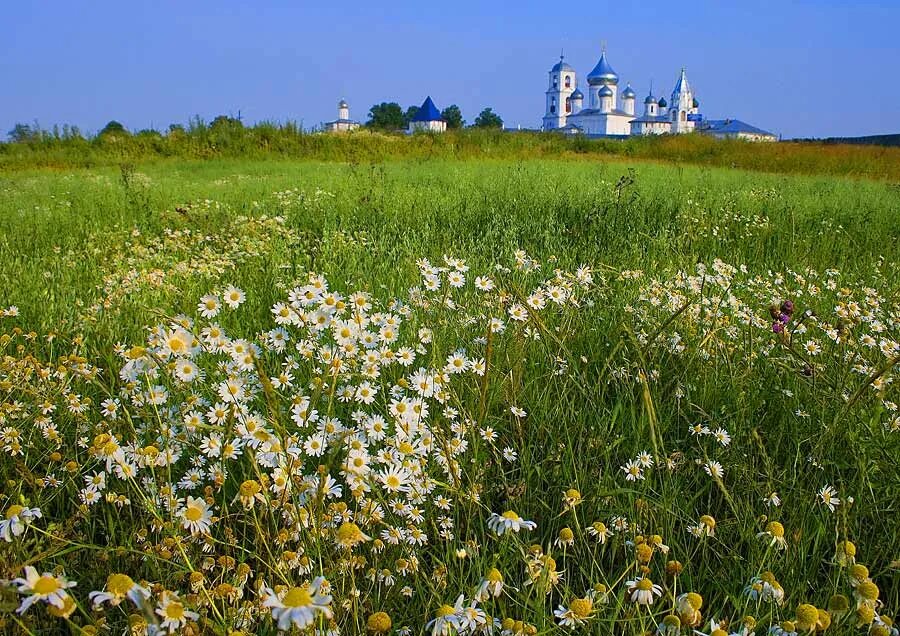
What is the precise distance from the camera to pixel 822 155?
1614 centimetres

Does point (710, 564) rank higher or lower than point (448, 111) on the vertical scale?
lower

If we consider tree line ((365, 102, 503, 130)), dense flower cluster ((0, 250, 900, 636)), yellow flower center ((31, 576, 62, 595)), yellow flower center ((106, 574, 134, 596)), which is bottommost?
dense flower cluster ((0, 250, 900, 636))

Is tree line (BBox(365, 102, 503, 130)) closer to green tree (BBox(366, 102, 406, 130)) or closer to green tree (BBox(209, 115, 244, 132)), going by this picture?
green tree (BBox(366, 102, 406, 130))

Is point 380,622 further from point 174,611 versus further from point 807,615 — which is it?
point 807,615

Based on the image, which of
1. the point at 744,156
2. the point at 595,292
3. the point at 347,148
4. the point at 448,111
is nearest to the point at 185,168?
the point at 347,148

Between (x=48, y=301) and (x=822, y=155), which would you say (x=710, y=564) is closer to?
(x=48, y=301)

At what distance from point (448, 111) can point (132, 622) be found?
91043 millimetres

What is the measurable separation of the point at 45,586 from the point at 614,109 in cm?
10021

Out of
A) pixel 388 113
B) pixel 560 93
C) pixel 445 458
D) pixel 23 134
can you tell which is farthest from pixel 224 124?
pixel 560 93

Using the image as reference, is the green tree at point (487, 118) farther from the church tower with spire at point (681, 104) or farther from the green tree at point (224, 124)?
the green tree at point (224, 124)

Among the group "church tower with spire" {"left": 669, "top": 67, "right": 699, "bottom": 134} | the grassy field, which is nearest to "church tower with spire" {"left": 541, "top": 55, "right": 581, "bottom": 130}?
"church tower with spire" {"left": 669, "top": 67, "right": 699, "bottom": 134}

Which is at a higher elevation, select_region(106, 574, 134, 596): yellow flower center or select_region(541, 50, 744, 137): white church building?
select_region(541, 50, 744, 137): white church building

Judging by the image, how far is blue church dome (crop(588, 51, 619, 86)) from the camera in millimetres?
92312

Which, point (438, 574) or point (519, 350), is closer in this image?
point (438, 574)
